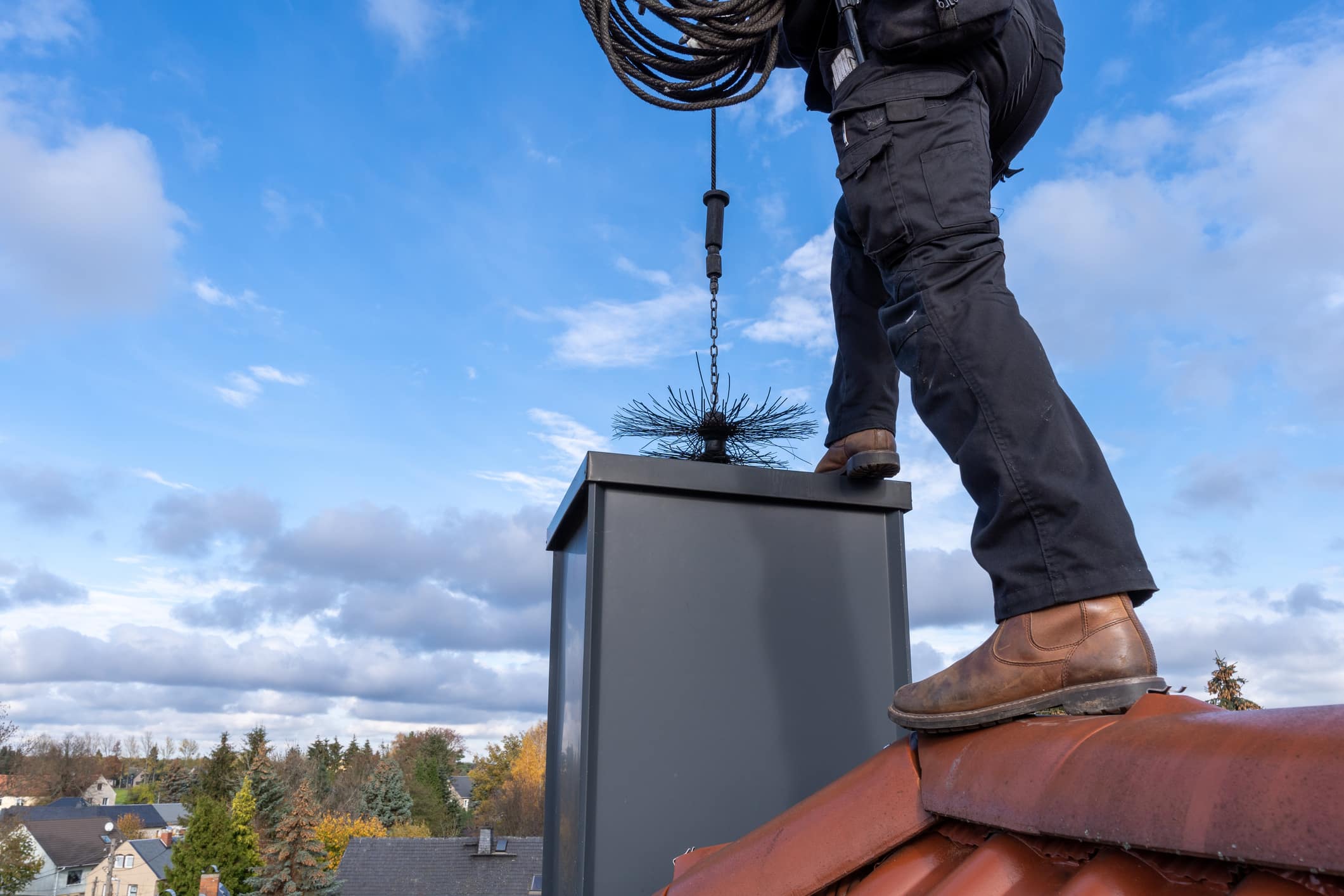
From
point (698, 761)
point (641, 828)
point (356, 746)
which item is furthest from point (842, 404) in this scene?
point (356, 746)

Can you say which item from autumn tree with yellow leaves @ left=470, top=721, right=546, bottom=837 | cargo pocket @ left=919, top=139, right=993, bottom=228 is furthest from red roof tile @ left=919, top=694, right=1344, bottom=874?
autumn tree with yellow leaves @ left=470, top=721, right=546, bottom=837

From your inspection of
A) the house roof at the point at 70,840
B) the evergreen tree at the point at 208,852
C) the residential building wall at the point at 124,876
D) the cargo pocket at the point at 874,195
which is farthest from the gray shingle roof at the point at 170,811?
the cargo pocket at the point at 874,195

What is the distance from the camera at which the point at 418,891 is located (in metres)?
32.3

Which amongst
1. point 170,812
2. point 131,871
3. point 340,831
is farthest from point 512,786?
point 170,812

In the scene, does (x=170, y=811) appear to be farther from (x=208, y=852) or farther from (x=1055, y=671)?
(x=1055, y=671)

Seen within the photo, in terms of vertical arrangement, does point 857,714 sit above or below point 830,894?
above

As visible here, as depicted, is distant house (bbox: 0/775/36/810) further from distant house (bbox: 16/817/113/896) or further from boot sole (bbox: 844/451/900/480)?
boot sole (bbox: 844/451/900/480)

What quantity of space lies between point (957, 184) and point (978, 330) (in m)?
0.27

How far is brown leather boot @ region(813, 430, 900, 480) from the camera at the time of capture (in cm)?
203

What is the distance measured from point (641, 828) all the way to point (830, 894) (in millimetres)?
755

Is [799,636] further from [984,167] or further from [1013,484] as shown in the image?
[984,167]

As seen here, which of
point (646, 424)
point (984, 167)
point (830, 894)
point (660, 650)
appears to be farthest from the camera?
point (646, 424)

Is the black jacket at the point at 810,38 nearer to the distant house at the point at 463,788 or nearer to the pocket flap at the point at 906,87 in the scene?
the pocket flap at the point at 906,87

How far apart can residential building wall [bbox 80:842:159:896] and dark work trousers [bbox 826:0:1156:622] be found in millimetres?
61603
